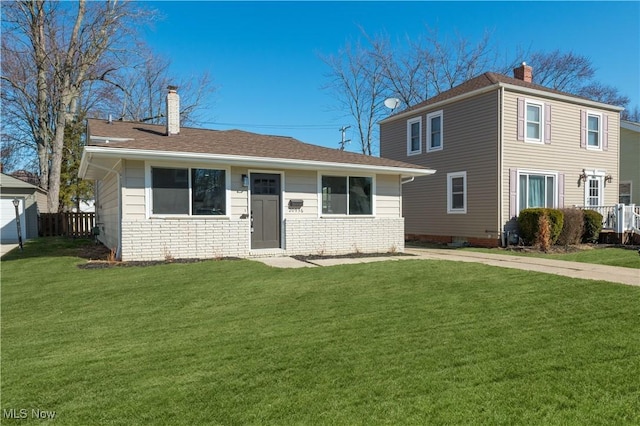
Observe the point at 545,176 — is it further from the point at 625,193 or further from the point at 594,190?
the point at 625,193

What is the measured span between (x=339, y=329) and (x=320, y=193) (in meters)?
7.32

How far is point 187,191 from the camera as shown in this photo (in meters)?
10.1

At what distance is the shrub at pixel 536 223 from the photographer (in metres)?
13.6

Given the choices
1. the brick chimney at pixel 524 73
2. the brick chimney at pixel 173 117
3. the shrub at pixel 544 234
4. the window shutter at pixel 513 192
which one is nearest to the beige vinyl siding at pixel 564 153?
the window shutter at pixel 513 192

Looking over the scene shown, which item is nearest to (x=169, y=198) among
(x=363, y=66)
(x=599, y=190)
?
(x=599, y=190)

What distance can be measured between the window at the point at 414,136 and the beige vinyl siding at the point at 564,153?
4.01 meters

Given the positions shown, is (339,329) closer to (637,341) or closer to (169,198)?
(637,341)

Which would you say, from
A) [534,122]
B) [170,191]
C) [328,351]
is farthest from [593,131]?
[328,351]

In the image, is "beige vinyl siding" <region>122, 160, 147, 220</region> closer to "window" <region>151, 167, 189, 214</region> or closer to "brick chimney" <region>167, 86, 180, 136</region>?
"window" <region>151, 167, 189, 214</region>

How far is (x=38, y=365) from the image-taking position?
3916mm

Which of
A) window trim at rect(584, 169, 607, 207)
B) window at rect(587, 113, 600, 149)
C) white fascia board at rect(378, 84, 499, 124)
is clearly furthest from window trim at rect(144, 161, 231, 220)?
window at rect(587, 113, 600, 149)

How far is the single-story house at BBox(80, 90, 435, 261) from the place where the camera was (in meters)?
9.65

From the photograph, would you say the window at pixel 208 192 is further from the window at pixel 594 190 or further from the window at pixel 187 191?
the window at pixel 594 190

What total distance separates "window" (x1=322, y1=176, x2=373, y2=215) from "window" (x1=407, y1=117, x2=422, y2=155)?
6384 millimetres
